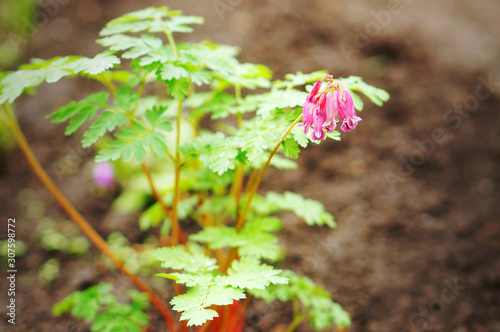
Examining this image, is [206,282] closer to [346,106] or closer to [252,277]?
[252,277]

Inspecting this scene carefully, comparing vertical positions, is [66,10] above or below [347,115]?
above

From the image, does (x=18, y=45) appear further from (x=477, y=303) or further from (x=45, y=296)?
(x=477, y=303)

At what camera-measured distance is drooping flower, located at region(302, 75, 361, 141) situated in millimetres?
1062

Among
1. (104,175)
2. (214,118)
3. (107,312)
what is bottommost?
(107,312)

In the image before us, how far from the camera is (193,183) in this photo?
1.82 metres

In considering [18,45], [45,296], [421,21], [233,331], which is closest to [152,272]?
[45,296]

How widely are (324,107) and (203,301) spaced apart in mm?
628

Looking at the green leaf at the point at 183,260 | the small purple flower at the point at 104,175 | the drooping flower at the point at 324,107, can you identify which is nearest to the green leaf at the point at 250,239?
the green leaf at the point at 183,260

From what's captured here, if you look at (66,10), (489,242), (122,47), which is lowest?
(489,242)

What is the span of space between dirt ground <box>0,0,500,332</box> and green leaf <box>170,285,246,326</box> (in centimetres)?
127

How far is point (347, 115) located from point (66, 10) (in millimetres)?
4929

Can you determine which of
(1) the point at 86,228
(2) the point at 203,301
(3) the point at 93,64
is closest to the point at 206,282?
(2) the point at 203,301

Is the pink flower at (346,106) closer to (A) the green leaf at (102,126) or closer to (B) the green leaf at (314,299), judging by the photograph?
(A) the green leaf at (102,126)

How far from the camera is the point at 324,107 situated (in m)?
1.07
